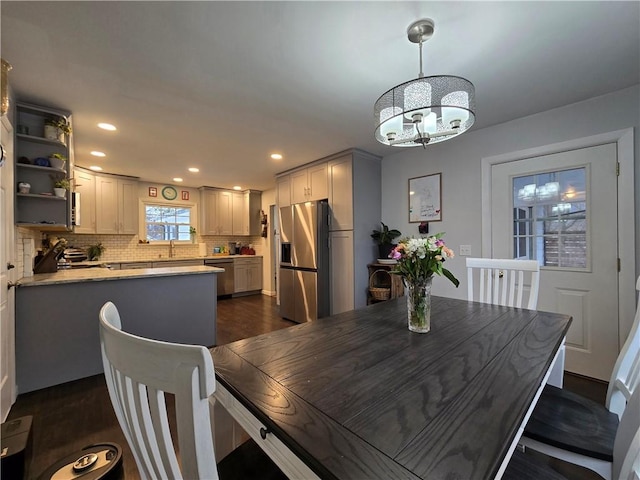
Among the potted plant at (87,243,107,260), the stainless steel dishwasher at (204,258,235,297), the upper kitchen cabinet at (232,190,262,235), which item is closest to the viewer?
the potted plant at (87,243,107,260)

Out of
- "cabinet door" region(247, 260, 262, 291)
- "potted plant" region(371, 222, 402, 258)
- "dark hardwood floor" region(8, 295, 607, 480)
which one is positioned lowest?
"dark hardwood floor" region(8, 295, 607, 480)

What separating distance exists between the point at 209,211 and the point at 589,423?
6.01 metres

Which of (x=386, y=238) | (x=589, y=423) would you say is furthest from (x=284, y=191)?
(x=589, y=423)

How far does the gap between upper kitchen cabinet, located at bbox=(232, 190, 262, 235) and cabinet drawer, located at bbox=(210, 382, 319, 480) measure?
552 cm

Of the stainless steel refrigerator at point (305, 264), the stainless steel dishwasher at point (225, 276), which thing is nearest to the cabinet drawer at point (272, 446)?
the stainless steel refrigerator at point (305, 264)

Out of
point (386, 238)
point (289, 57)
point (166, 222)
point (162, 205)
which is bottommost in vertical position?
point (386, 238)

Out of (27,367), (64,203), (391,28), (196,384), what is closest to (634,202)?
(391,28)

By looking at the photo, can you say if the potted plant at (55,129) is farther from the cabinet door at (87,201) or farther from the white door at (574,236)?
the white door at (574,236)

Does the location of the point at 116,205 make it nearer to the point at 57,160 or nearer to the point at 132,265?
the point at 132,265

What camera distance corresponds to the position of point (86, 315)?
2.37 meters

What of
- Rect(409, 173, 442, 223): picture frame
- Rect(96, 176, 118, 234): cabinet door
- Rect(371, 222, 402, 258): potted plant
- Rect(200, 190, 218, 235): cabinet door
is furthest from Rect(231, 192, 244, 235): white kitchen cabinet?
Rect(409, 173, 442, 223): picture frame

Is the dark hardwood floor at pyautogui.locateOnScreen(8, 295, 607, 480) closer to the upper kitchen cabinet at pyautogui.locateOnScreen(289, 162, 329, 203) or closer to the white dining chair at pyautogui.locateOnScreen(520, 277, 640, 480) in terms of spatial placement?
the white dining chair at pyautogui.locateOnScreen(520, 277, 640, 480)

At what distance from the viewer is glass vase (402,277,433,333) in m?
1.29

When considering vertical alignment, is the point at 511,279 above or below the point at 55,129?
below
